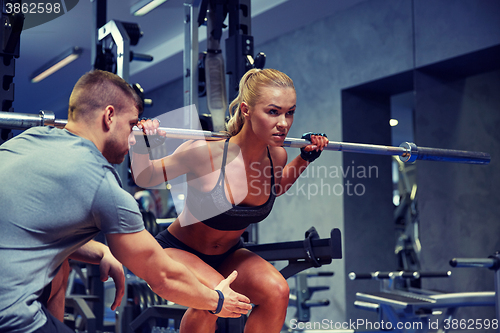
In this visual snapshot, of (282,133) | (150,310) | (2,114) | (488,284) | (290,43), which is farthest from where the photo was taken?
(290,43)

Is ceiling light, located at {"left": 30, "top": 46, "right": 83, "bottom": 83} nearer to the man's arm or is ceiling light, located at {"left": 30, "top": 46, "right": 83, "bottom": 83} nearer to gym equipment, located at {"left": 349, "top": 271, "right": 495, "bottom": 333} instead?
gym equipment, located at {"left": 349, "top": 271, "right": 495, "bottom": 333}

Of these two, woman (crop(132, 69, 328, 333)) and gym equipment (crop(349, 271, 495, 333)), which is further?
gym equipment (crop(349, 271, 495, 333))

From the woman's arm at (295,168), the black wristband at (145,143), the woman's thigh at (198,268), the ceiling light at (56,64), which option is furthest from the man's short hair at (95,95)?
the ceiling light at (56,64)

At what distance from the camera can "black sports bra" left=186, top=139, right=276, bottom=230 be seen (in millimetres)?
1871

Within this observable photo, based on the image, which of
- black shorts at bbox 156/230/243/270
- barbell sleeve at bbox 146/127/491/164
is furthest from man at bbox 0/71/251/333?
barbell sleeve at bbox 146/127/491/164

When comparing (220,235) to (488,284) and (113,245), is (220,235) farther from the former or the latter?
(488,284)

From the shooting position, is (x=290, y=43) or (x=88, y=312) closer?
(x=88, y=312)

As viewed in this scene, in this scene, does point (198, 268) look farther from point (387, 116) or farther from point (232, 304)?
point (387, 116)

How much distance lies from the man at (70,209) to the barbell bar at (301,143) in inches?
15.9

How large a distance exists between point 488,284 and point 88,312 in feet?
12.4

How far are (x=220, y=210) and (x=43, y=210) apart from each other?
2.55 ft

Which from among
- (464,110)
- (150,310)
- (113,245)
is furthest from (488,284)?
(113,245)

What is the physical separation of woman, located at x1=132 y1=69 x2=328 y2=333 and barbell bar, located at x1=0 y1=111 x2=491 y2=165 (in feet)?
0.18

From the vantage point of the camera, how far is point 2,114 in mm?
1777
